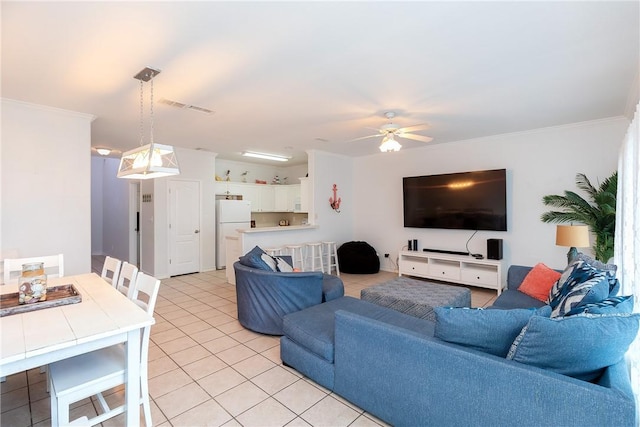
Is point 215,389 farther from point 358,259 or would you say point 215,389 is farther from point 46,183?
point 358,259

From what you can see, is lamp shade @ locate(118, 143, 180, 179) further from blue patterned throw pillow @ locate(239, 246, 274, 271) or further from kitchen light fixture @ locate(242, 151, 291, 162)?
kitchen light fixture @ locate(242, 151, 291, 162)

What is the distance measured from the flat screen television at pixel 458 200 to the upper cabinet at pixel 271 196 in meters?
2.79

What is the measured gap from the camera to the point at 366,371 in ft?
6.20

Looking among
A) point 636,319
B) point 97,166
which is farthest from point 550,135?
point 97,166

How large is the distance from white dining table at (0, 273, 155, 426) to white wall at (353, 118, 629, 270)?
5151mm

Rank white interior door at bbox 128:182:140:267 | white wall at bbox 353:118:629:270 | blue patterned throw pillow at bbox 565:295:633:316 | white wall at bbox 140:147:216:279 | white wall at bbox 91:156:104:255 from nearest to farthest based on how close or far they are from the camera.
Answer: blue patterned throw pillow at bbox 565:295:633:316 → white wall at bbox 353:118:629:270 → white wall at bbox 140:147:216:279 → white interior door at bbox 128:182:140:267 → white wall at bbox 91:156:104:255

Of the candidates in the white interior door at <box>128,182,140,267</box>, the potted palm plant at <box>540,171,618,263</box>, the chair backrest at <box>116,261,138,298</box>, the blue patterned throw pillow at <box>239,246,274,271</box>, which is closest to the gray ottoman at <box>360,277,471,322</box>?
the blue patterned throw pillow at <box>239,246,274,271</box>

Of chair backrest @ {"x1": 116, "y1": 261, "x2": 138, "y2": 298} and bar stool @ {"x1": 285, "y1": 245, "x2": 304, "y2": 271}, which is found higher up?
chair backrest @ {"x1": 116, "y1": 261, "x2": 138, "y2": 298}

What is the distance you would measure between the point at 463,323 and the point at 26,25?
3285 mm

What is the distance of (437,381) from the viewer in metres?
1.57

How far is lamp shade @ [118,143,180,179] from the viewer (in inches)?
93.9

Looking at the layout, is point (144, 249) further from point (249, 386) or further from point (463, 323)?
point (463, 323)

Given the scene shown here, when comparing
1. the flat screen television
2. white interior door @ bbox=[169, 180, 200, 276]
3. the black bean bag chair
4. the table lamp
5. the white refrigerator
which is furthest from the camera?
the white refrigerator

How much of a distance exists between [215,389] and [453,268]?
4214mm
